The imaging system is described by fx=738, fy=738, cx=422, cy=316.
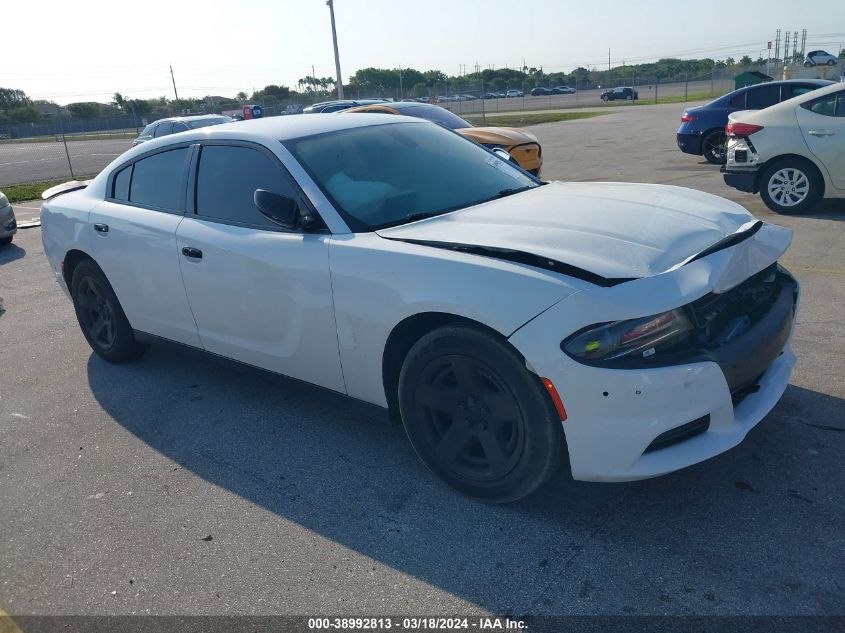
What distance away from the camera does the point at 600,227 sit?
10.7ft

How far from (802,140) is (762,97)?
213 inches

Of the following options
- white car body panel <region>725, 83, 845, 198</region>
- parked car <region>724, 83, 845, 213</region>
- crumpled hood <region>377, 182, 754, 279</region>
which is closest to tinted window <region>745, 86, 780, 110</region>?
parked car <region>724, 83, 845, 213</region>

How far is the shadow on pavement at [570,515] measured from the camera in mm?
2631

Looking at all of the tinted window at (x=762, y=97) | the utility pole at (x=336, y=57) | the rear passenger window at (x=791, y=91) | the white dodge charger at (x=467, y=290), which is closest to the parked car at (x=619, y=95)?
the utility pole at (x=336, y=57)

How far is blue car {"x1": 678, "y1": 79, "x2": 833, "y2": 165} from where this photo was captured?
43.4 ft

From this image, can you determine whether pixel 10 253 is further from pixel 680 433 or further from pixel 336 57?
pixel 336 57

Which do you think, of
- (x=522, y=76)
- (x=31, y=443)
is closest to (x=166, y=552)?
(x=31, y=443)

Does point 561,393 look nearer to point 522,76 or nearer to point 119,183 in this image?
point 119,183

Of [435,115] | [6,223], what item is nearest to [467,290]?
[6,223]

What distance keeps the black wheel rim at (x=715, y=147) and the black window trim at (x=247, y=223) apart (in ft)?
38.3

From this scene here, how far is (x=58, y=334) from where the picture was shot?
6.39m

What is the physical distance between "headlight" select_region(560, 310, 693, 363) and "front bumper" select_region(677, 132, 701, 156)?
485 inches

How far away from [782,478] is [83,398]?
4197 mm

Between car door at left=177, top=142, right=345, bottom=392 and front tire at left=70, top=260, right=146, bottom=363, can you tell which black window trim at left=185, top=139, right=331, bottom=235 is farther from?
front tire at left=70, top=260, right=146, bottom=363
